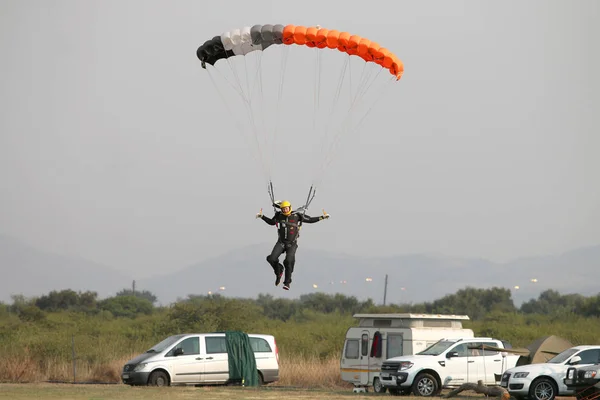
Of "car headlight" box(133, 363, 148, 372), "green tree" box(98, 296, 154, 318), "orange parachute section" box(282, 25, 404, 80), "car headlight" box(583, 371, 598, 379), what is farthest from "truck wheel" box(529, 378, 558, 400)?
"green tree" box(98, 296, 154, 318)

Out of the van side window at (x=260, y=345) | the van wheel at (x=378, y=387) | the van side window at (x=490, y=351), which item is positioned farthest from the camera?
the van side window at (x=260, y=345)

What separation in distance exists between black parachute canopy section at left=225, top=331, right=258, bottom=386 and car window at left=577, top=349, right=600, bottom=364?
32.3ft

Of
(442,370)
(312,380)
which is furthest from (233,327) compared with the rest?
(442,370)

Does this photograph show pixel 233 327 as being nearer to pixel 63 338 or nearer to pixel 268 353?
pixel 63 338

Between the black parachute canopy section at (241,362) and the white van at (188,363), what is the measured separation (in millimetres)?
144

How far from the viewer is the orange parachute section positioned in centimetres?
2609

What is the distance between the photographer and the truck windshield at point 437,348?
27.4 m

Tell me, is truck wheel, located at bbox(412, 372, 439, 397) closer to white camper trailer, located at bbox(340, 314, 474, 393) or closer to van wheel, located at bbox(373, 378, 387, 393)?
van wheel, located at bbox(373, 378, 387, 393)

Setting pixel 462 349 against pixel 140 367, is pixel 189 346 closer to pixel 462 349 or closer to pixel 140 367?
pixel 140 367

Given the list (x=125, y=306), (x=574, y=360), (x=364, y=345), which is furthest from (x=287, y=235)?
(x=125, y=306)

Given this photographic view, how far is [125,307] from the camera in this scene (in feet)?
269

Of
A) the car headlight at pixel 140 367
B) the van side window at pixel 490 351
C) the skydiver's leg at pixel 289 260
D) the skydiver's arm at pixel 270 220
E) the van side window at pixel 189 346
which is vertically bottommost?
the car headlight at pixel 140 367

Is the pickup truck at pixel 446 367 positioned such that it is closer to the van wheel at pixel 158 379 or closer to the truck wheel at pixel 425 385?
the truck wheel at pixel 425 385

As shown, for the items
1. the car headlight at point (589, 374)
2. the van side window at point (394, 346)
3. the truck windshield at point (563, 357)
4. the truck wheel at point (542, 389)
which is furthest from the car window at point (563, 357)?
the van side window at point (394, 346)
